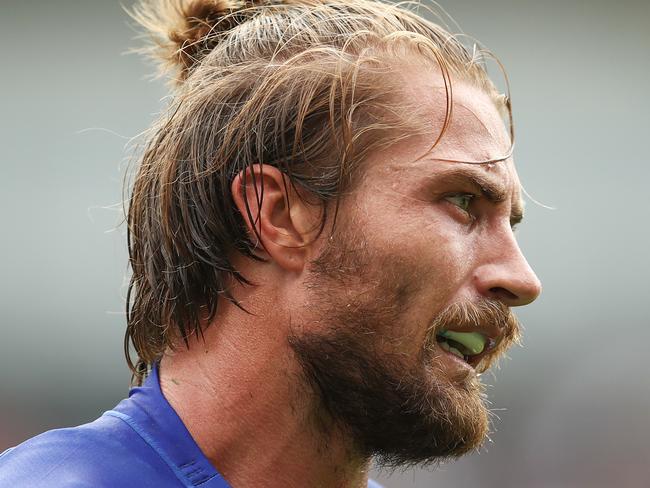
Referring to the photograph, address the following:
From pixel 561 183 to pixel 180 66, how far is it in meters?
5.90

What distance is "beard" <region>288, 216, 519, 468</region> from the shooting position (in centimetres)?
214

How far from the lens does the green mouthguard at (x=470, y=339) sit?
7.20 ft

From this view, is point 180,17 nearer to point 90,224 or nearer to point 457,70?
point 457,70

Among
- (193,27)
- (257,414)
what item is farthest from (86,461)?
(193,27)

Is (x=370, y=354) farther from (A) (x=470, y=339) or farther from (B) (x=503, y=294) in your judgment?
(B) (x=503, y=294)

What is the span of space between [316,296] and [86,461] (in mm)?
630

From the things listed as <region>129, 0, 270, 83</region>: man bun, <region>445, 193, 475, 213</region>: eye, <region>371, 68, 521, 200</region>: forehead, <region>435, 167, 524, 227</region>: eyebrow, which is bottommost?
<region>445, 193, 475, 213</region>: eye

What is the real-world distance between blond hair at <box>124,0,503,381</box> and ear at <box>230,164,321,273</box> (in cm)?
2

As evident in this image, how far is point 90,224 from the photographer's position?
767 cm

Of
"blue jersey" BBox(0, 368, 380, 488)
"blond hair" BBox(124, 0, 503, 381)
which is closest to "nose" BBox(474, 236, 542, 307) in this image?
"blond hair" BBox(124, 0, 503, 381)

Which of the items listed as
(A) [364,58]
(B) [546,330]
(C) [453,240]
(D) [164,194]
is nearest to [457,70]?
(A) [364,58]

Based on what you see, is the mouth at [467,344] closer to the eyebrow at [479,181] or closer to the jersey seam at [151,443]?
the eyebrow at [479,181]

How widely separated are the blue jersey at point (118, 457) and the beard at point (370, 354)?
314mm

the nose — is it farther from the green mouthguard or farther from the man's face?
the green mouthguard
